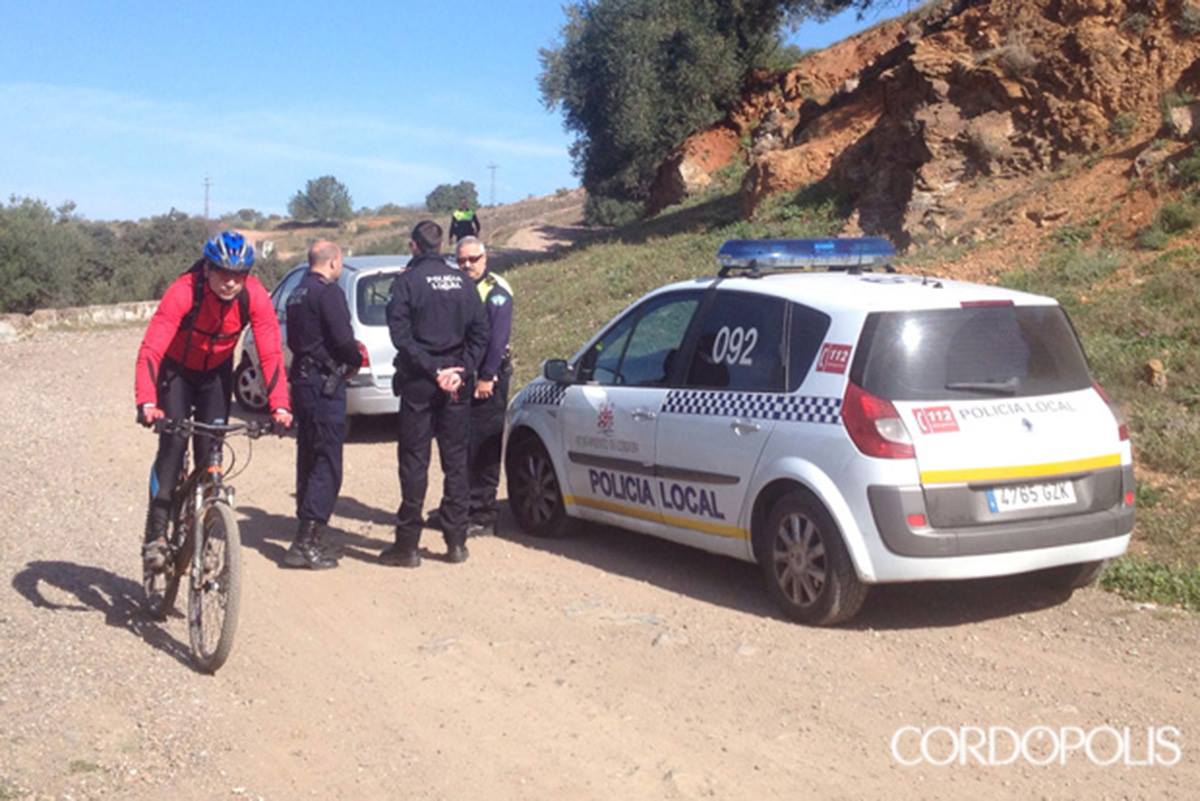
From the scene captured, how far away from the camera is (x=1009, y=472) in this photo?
6.30 meters

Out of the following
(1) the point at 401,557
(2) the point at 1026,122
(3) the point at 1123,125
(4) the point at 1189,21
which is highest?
(4) the point at 1189,21

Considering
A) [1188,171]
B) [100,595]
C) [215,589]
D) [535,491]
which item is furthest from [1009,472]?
[1188,171]

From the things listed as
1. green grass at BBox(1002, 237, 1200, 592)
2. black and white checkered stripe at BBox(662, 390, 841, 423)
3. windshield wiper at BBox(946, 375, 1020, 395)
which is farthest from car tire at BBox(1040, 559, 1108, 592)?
black and white checkered stripe at BBox(662, 390, 841, 423)

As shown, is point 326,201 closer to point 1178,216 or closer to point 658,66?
point 658,66


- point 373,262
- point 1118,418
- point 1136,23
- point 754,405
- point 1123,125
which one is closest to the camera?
point 1118,418

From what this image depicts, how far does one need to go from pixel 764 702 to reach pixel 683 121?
98.2ft

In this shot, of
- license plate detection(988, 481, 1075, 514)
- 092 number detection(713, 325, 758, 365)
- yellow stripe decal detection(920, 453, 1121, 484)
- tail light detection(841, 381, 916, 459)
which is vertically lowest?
license plate detection(988, 481, 1075, 514)

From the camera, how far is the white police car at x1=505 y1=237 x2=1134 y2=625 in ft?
20.5

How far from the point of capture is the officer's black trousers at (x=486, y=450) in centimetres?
863

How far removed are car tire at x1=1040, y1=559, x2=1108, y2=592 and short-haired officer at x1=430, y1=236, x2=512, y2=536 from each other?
3391 millimetres

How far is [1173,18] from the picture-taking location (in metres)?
15.8

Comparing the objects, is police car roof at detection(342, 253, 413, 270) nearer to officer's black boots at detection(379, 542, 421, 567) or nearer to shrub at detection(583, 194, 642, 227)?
officer's black boots at detection(379, 542, 421, 567)

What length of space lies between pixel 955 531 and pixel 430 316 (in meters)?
3.33


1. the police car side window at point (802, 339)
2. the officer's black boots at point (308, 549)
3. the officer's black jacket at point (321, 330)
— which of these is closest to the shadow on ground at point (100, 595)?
the officer's black boots at point (308, 549)
